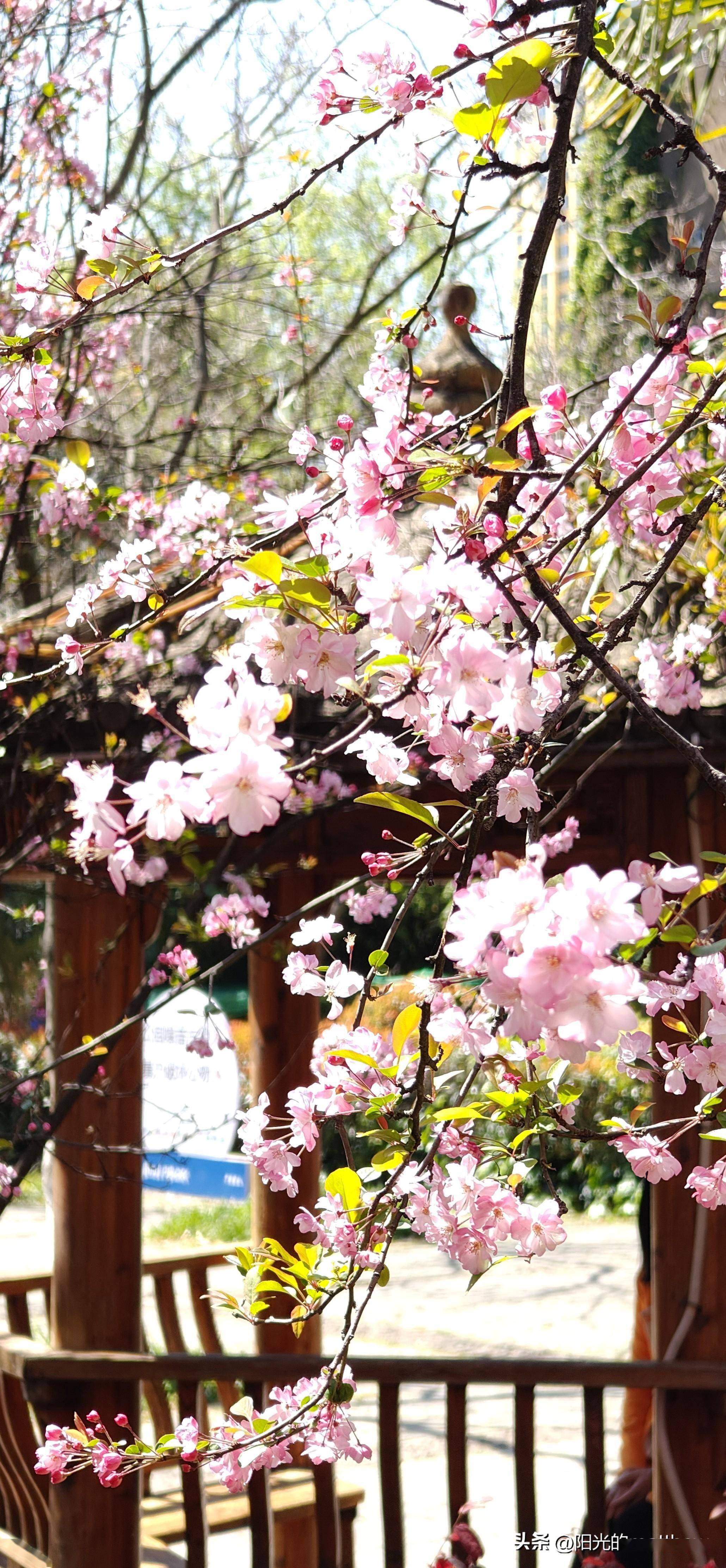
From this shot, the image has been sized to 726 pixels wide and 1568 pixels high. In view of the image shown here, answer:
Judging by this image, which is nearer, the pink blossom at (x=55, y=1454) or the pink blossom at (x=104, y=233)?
the pink blossom at (x=104, y=233)

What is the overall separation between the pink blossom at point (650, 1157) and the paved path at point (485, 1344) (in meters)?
2.16

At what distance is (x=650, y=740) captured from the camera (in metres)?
2.84

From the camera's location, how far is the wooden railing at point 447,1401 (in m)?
2.63

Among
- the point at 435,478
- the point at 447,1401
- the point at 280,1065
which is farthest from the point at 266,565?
the point at 280,1065

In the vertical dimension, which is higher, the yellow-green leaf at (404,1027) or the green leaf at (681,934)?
the green leaf at (681,934)

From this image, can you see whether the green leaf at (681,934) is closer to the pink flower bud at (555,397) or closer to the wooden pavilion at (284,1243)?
the pink flower bud at (555,397)

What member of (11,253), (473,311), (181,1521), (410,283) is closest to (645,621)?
(473,311)

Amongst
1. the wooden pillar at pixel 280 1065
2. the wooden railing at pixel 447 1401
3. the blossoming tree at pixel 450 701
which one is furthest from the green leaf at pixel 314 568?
the wooden pillar at pixel 280 1065

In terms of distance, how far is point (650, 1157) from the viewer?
140 centimetres

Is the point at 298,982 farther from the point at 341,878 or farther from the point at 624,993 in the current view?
the point at 341,878

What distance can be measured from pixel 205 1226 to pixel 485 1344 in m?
3.02

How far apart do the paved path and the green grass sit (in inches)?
15.4

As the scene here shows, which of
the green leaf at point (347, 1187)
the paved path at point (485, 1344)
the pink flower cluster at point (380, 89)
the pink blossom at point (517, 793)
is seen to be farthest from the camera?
the paved path at point (485, 1344)

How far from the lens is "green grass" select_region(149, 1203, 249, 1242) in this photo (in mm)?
9539
